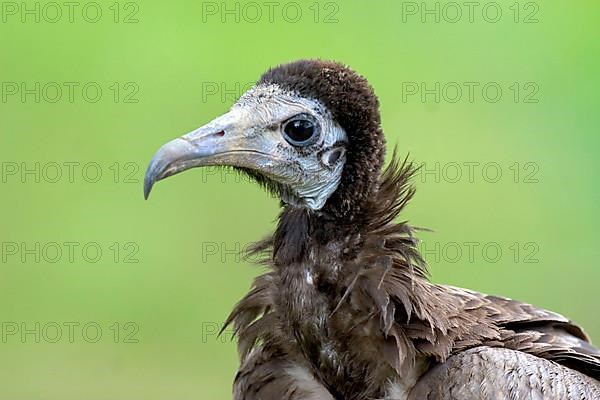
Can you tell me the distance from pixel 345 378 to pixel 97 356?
188 inches

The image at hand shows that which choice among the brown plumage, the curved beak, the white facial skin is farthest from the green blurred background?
the curved beak

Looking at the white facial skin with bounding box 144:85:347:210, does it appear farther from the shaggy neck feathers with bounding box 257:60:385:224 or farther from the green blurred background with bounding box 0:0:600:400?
the green blurred background with bounding box 0:0:600:400

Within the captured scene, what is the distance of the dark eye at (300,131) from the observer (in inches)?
145

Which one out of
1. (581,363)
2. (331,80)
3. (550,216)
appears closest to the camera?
(331,80)

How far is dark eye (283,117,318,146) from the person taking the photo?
3672 mm

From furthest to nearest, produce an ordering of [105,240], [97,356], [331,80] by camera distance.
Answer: [105,240] → [97,356] → [331,80]

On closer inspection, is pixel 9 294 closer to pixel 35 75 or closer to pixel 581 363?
pixel 35 75

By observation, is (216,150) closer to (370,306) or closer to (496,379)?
(370,306)

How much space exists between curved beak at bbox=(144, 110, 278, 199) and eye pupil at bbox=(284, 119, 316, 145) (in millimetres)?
103

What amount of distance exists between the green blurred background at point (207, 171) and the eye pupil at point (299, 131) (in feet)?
13.8

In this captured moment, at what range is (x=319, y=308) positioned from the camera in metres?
3.74

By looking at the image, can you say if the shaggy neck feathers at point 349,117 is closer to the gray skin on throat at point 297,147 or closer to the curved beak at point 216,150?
the gray skin on throat at point 297,147

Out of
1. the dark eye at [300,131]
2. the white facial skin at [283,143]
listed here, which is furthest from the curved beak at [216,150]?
the dark eye at [300,131]

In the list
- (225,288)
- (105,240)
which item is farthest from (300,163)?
(105,240)
